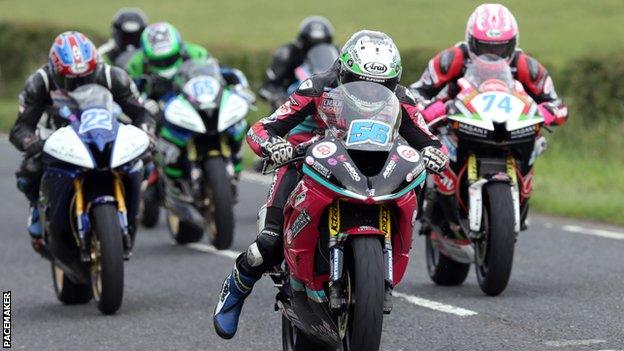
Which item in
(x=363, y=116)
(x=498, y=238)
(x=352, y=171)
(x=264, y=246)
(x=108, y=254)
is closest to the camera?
(x=352, y=171)

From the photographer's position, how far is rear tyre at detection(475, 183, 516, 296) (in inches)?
402

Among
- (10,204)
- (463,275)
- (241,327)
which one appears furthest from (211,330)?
(10,204)

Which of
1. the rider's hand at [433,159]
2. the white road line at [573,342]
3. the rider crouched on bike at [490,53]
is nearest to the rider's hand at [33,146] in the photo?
the rider crouched on bike at [490,53]

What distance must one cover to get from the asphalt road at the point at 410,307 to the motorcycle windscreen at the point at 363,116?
1534mm

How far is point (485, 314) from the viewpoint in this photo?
9789mm

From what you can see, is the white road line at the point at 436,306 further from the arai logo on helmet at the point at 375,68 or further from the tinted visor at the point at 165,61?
the tinted visor at the point at 165,61

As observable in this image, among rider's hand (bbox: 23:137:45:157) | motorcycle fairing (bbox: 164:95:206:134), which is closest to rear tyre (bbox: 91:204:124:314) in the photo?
rider's hand (bbox: 23:137:45:157)

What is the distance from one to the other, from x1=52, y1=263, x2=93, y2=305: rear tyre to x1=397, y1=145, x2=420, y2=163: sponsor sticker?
4.09 metres

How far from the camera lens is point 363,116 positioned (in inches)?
301

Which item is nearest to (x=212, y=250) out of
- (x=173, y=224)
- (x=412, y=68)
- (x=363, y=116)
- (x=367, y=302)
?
(x=173, y=224)

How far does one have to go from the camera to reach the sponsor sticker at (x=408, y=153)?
7.49 meters

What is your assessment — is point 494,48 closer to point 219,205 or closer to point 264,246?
point 219,205

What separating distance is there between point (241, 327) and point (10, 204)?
9882mm

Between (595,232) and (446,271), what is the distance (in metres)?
3.20
